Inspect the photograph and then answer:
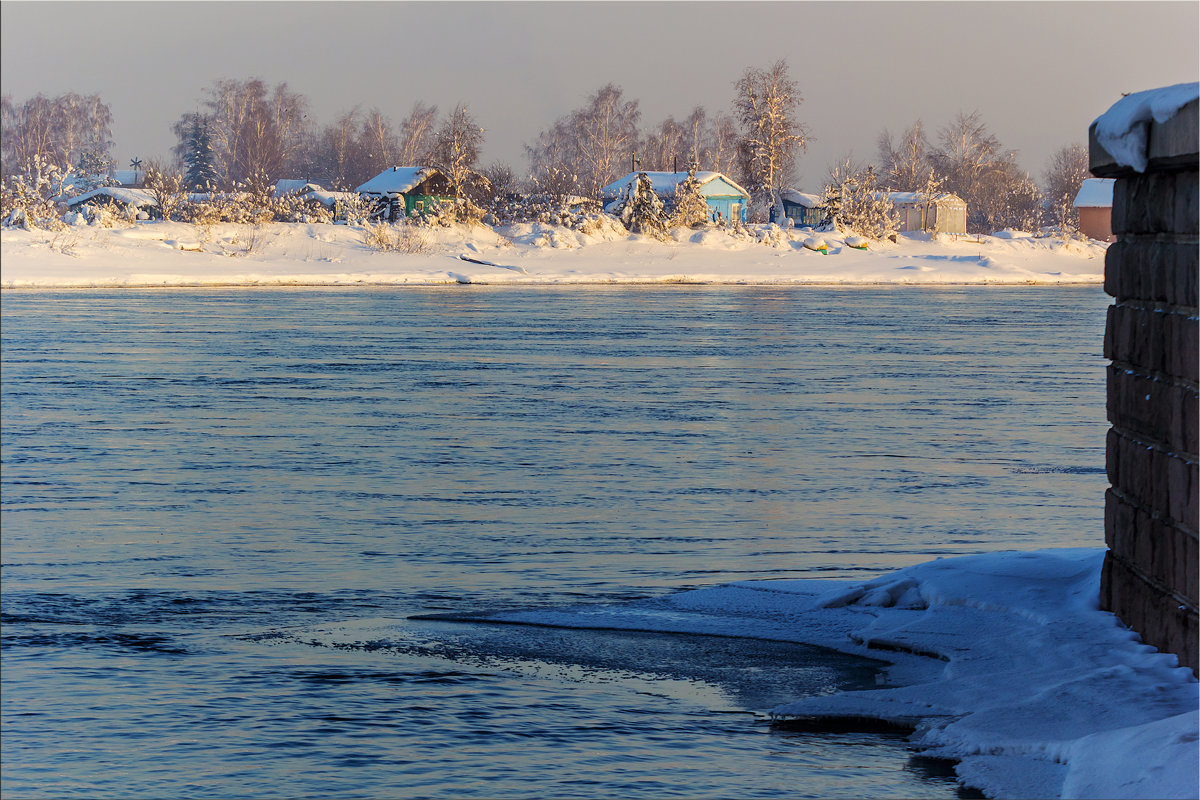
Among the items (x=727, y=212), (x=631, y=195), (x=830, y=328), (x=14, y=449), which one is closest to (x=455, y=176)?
(x=631, y=195)

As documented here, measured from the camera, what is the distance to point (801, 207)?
3863 inches

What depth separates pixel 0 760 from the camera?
5.46m

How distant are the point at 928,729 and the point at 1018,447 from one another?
28.6 feet

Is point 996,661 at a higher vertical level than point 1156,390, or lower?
lower

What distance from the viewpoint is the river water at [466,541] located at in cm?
550

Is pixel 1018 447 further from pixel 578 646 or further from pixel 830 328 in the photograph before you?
pixel 830 328

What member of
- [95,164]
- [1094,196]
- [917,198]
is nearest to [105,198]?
[95,164]

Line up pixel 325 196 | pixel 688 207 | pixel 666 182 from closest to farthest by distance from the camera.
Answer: pixel 688 207, pixel 666 182, pixel 325 196

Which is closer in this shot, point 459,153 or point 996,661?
point 996,661

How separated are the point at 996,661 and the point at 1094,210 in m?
96.4

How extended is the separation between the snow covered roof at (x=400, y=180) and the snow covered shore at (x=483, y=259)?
13.7 metres

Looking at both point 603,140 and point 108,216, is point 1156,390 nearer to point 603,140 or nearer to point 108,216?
point 108,216

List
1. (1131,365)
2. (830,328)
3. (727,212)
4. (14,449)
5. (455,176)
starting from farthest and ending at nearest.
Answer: (727,212) → (455,176) → (830,328) → (14,449) → (1131,365)

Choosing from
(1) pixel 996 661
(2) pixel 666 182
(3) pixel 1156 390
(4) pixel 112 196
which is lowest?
(1) pixel 996 661
